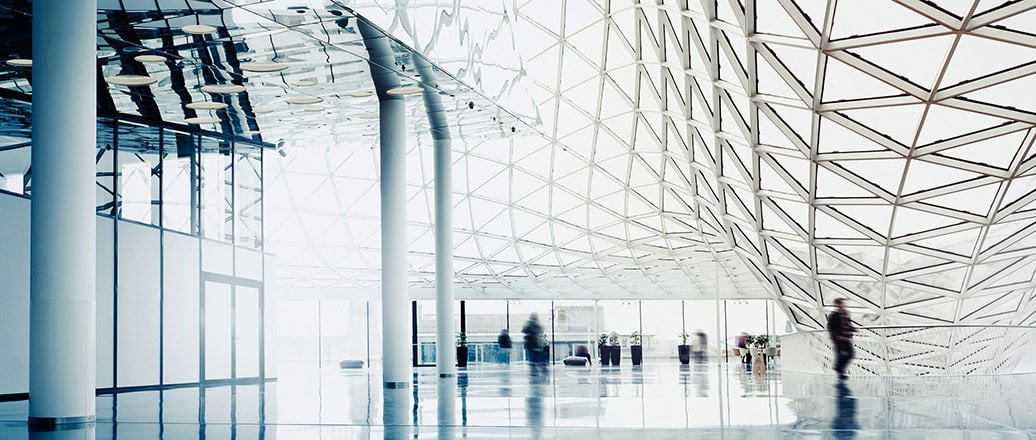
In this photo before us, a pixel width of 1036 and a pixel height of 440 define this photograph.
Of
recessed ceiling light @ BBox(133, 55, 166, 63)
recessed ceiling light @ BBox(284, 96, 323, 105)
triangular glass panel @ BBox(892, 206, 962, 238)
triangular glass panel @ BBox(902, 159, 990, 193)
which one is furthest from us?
triangular glass panel @ BBox(892, 206, 962, 238)

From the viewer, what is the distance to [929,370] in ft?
98.8

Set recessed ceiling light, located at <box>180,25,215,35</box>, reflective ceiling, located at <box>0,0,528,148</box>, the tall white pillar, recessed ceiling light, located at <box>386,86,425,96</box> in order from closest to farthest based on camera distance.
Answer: the tall white pillar → reflective ceiling, located at <box>0,0,528,148</box> → recessed ceiling light, located at <box>180,25,215,35</box> → recessed ceiling light, located at <box>386,86,425,96</box>

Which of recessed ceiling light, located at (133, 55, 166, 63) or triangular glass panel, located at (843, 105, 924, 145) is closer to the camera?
recessed ceiling light, located at (133, 55, 166, 63)

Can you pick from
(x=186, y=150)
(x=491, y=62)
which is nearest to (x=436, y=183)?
(x=491, y=62)

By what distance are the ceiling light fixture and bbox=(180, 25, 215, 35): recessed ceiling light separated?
259cm

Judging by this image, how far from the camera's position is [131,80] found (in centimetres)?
2434

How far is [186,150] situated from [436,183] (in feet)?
27.8

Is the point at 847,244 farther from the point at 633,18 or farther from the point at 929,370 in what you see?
the point at 633,18

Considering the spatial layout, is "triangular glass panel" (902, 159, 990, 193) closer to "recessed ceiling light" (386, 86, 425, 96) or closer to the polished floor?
the polished floor

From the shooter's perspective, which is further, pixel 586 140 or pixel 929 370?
pixel 586 140

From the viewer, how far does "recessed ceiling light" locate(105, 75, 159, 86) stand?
24.1m

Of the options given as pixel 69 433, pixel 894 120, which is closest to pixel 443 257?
pixel 894 120

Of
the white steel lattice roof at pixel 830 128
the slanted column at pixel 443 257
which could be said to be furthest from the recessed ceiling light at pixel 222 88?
the white steel lattice roof at pixel 830 128

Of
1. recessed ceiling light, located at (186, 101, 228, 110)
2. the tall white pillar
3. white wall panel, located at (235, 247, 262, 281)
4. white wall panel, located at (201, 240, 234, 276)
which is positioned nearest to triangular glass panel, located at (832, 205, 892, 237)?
recessed ceiling light, located at (186, 101, 228, 110)
